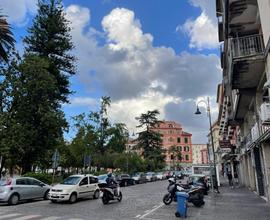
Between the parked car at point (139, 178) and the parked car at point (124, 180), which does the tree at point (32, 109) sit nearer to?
the parked car at point (124, 180)

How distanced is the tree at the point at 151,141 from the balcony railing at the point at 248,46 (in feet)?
221

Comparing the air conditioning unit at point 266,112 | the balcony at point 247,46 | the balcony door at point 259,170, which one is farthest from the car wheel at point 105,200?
the balcony at point 247,46

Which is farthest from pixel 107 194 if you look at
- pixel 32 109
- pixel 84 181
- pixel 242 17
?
pixel 32 109

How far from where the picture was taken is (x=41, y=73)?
3022 centimetres

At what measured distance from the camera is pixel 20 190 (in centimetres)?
1802

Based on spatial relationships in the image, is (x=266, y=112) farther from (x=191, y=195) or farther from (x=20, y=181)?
(x=20, y=181)

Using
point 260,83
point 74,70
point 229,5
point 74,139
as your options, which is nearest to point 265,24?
point 229,5

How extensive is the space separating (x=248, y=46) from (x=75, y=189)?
12.9m

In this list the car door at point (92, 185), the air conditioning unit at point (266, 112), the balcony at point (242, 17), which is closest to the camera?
the air conditioning unit at point (266, 112)

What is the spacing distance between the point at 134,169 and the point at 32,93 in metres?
36.3

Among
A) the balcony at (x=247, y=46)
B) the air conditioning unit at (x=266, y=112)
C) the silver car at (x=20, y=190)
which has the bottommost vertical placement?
the silver car at (x=20, y=190)

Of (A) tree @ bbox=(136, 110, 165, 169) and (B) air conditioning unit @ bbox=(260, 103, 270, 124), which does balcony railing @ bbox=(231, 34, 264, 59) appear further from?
(A) tree @ bbox=(136, 110, 165, 169)

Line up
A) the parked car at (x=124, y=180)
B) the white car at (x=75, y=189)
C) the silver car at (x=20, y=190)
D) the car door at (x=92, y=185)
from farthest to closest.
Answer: the parked car at (x=124, y=180)
the car door at (x=92, y=185)
the white car at (x=75, y=189)
the silver car at (x=20, y=190)

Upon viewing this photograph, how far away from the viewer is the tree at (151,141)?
8431cm
